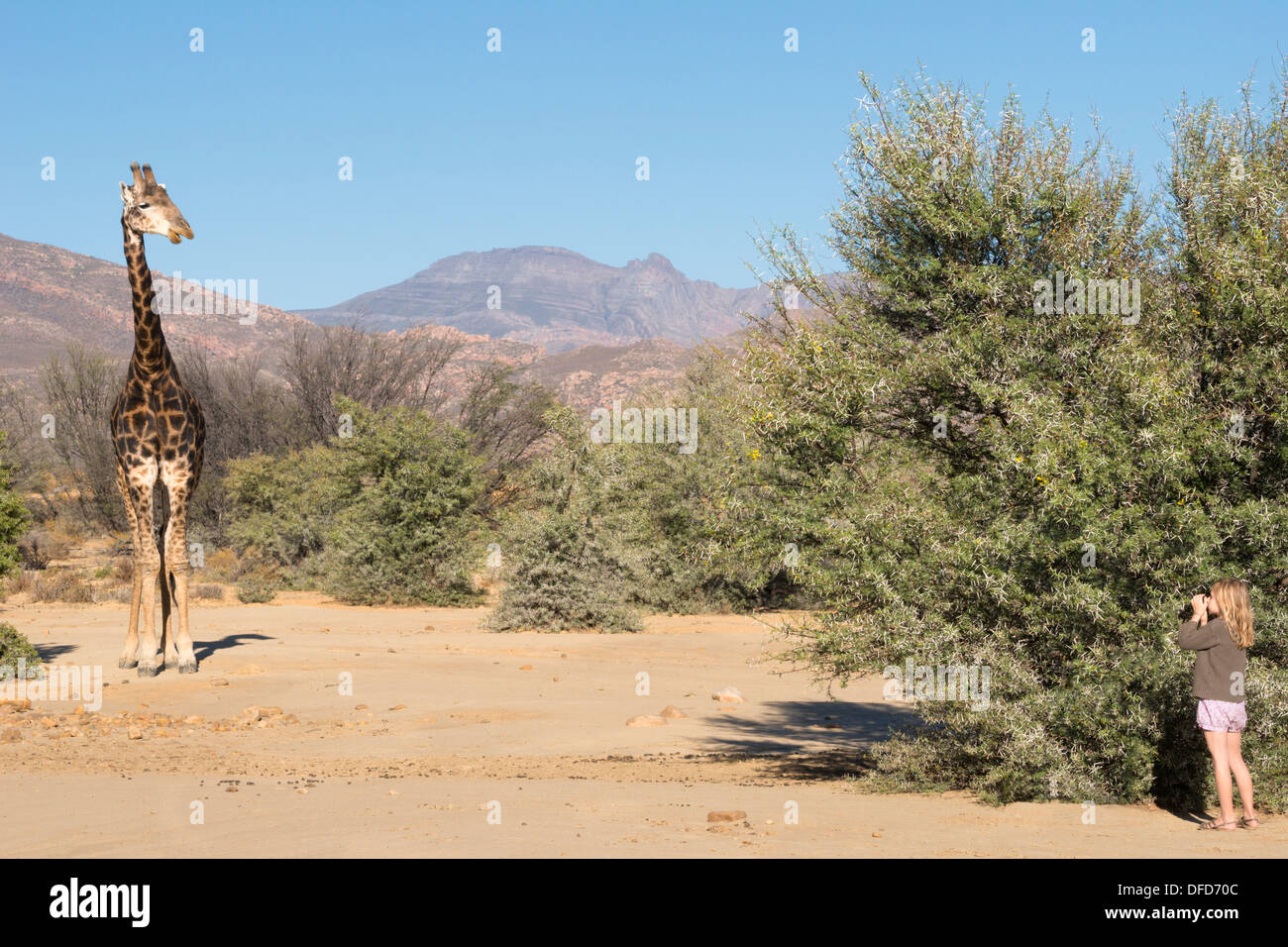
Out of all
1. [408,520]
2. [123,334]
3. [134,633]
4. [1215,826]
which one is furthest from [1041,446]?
[123,334]

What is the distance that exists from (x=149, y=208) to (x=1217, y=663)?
40.2ft

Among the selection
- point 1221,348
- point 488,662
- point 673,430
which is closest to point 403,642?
point 488,662

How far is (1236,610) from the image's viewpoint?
287 inches

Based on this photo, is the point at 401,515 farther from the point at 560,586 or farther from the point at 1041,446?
the point at 1041,446

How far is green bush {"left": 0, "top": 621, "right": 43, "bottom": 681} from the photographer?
13.7 m

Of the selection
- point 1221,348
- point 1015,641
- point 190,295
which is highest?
point 190,295

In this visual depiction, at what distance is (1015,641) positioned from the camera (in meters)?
8.41

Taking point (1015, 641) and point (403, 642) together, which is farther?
point (403, 642)

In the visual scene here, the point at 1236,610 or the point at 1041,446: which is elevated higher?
the point at 1041,446

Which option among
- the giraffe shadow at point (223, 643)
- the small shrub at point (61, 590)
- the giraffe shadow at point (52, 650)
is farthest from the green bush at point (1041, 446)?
the small shrub at point (61, 590)

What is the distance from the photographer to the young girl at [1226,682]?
7.23 metres

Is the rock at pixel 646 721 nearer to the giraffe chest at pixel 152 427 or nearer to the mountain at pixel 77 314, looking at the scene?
the giraffe chest at pixel 152 427

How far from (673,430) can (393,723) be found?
1408 cm
